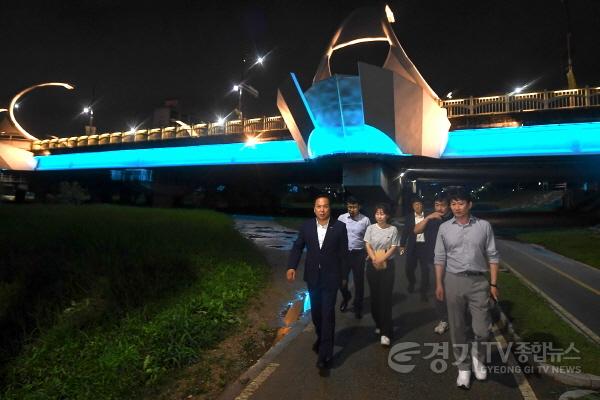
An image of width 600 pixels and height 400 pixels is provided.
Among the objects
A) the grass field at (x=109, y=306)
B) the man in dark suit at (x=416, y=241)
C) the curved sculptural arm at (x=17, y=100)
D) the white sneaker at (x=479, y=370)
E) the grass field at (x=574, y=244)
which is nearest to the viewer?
the white sneaker at (x=479, y=370)

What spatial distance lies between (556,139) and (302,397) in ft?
87.2

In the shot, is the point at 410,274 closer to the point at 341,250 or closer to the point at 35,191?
the point at 341,250

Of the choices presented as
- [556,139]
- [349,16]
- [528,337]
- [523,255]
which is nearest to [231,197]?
[349,16]

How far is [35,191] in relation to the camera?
54719 millimetres

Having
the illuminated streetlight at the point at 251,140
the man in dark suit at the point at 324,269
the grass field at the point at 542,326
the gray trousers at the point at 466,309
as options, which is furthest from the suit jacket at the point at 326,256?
the illuminated streetlight at the point at 251,140

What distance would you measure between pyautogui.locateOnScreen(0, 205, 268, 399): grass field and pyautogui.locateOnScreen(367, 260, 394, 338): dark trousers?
224 cm

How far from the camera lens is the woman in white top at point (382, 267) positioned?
4973 mm

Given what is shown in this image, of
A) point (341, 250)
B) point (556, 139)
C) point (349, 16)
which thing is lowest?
point (341, 250)

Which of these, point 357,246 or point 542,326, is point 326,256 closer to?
point 357,246

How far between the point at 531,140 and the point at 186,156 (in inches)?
1139

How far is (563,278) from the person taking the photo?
967 cm

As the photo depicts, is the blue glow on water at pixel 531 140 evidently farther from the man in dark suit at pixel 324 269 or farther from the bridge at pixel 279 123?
the man in dark suit at pixel 324 269

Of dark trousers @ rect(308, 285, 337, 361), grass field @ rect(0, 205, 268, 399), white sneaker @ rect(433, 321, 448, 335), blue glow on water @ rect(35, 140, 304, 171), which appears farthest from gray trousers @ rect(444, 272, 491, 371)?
blue glow on water @ rect(35, 140, 304, 171)

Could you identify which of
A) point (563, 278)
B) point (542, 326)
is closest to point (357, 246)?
point (542, 326)
